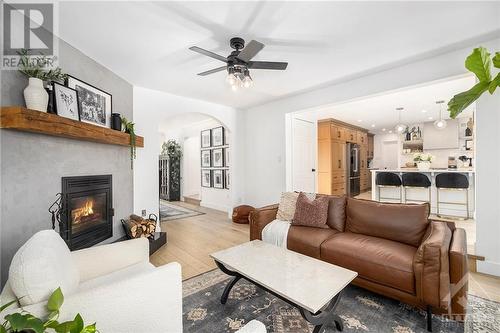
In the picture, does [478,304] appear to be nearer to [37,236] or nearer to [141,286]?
[141,286]

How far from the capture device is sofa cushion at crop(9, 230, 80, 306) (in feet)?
3.15

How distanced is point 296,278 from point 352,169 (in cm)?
639

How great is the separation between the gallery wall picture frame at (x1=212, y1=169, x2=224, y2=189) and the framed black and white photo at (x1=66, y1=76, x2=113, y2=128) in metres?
3.29

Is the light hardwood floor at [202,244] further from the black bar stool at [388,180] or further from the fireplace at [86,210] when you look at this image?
the black bar stool at [388,180]

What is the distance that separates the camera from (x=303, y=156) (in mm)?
4789

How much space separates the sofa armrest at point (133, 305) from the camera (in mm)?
1006

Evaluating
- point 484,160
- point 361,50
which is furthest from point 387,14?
point 484,160

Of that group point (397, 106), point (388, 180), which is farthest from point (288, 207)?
point (397, 106)

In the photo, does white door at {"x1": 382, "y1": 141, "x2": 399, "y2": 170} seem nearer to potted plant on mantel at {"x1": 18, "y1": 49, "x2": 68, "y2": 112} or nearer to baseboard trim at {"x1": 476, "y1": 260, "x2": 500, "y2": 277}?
baseboard trim at {"x1": 476, "y1": 260, "x2": 500, "y2": 277}

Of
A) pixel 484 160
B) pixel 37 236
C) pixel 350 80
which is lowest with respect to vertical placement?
pixel 37 236

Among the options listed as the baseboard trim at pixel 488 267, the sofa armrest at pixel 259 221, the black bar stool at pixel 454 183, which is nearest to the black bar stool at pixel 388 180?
the black bar stool at pixel 454 183

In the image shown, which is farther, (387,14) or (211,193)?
(211,193)

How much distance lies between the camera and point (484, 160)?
248cm

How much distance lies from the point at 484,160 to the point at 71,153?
15.0 ft
